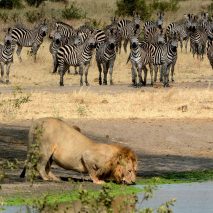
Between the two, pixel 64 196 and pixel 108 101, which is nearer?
pixel 64 196

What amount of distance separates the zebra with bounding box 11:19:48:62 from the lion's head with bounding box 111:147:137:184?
995 inches

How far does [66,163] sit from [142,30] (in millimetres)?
32143

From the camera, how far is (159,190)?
40.7ft

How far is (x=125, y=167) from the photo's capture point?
40.4 ft

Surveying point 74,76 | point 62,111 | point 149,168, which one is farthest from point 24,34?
point 149,168

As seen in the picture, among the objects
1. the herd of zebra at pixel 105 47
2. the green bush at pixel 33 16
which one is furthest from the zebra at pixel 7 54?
the green bush at pixel 33 16

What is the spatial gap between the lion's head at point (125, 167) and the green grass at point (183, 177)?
0.49 metres

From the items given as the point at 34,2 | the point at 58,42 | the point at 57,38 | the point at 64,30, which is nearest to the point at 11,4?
the point at 34,2

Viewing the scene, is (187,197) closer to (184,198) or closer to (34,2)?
(184,198)

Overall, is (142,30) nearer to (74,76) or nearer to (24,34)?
(24,34)

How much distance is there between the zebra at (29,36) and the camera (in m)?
38.1

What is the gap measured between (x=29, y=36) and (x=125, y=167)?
26722mm

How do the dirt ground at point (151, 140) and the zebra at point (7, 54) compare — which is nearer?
the dirt ground at point (151, 140)

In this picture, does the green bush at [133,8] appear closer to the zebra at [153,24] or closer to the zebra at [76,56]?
the zebra at [153,24]
